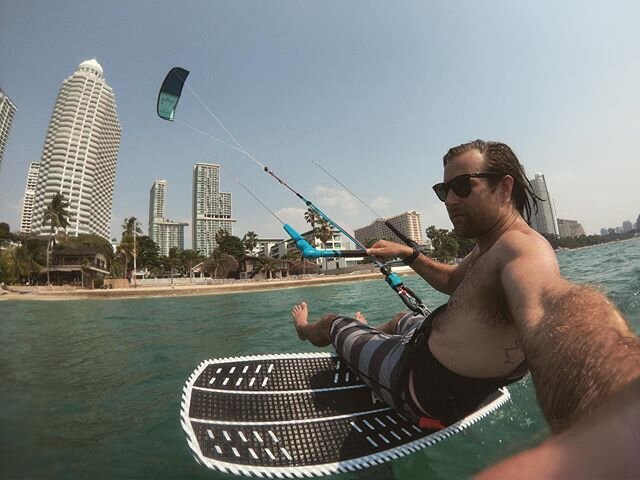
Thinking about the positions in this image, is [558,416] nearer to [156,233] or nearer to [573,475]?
[573,475]

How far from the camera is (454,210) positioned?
2.26 metres

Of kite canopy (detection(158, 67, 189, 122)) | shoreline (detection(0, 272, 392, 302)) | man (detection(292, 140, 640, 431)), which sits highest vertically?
kite canopy (detection(158, 67, 189, 122))

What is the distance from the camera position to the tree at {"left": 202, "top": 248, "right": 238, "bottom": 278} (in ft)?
228

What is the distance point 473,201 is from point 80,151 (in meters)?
141

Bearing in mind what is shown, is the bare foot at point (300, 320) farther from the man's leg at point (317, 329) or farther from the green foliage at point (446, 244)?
the green foliage at point (446, 244)

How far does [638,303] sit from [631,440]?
842 cm

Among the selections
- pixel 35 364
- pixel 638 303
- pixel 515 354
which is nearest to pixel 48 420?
pixel 35 364

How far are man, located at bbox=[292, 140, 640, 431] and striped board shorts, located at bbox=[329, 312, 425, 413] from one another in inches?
0.5

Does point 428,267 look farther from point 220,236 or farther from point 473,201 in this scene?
Result: point 220,236

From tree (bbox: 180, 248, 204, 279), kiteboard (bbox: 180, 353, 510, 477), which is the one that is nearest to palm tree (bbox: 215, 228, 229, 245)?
tree (bbox: 180, 248, 204, 279)

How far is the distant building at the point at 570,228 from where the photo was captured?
120 meters

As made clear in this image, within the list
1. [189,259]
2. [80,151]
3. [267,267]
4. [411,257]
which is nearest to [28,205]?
[80,151]

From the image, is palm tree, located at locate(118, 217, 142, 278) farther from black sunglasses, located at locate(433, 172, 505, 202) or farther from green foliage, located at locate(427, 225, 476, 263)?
green foliage, located at locate(427, 225, 476, 263)

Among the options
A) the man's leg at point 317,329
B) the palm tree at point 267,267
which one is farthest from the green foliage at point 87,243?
the man's leg at point 317,329
